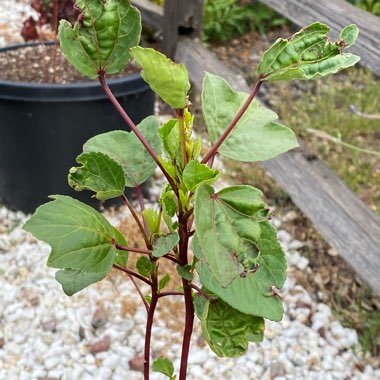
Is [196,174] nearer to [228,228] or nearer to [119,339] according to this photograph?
[228,228]

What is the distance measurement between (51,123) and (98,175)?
84.2 inches

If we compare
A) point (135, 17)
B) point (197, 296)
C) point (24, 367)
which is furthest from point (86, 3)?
point (24, 367)

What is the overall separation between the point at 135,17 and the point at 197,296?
40cm

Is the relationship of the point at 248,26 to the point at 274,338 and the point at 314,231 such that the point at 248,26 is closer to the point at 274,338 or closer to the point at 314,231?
the point at 314,231

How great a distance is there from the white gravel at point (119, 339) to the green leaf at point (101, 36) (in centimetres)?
166

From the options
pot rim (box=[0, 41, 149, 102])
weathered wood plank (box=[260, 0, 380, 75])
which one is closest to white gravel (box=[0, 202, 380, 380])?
pot rim (box=[0, 41, 149, 102])

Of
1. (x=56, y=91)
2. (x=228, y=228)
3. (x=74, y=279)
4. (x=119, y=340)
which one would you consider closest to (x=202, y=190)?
(x=228, y=228)

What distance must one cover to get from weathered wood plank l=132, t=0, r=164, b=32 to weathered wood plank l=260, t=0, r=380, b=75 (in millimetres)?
1252

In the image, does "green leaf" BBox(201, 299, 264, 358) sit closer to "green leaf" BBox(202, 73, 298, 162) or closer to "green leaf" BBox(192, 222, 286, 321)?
"green leaf" BBox(192, 222, 286, 321)

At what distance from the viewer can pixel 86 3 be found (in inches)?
31.5

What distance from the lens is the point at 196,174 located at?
811mm

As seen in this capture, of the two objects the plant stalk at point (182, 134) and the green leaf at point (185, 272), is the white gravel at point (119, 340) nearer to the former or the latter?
the green leaf at point (185, 272)

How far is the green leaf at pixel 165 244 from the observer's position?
866mm

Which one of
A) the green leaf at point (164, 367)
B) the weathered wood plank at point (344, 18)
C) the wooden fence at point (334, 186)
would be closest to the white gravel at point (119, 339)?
the wooden fence at point (334, 186)
